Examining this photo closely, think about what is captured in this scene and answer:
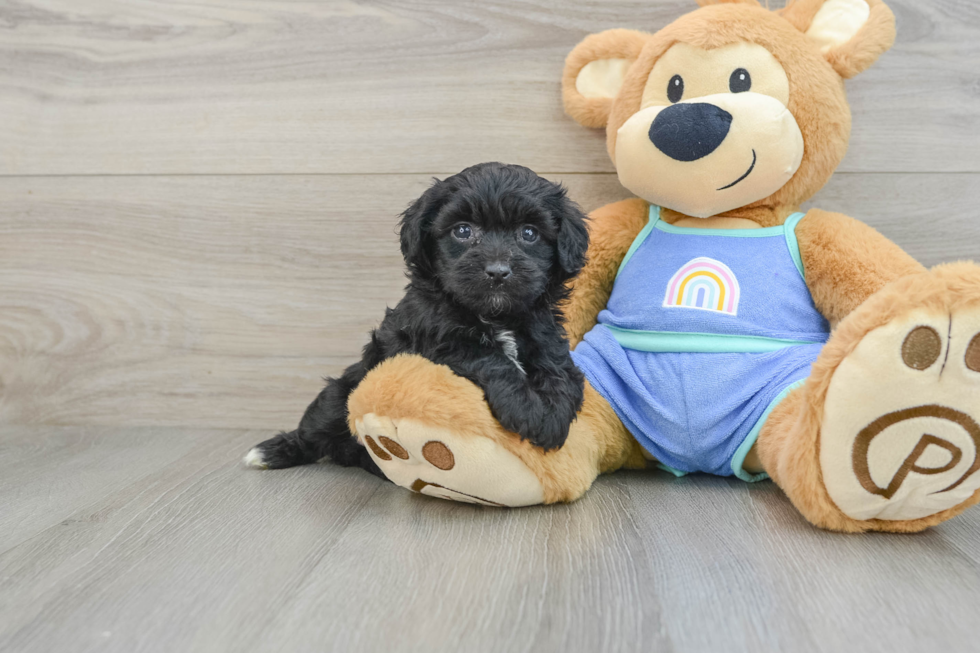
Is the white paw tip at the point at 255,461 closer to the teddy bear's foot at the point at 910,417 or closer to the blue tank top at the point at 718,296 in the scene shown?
the blue tank top at the point at 718,296

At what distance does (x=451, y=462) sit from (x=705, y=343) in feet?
1.73

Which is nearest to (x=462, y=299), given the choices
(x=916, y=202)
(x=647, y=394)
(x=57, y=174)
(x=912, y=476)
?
(x=647, y=394)

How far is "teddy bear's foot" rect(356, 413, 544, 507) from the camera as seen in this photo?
1085 millimetres

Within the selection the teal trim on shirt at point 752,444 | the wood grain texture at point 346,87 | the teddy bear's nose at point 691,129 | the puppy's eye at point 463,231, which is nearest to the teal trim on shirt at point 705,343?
the teal trim on shirt at point 752,444

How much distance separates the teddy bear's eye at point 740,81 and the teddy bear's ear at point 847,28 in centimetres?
19

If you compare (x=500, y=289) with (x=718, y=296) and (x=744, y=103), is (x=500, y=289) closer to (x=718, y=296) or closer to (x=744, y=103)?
(x=718, y=296)

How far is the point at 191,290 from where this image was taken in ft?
5.89

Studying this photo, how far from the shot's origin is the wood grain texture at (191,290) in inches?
68.9

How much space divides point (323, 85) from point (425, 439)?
1039mm

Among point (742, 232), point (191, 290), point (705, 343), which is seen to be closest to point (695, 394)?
point (705, 343)

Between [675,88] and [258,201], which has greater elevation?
[675,88]

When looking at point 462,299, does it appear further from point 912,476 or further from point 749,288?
point 912,476

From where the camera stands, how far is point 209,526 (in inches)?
45.2

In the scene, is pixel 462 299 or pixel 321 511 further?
pixel 321 511
